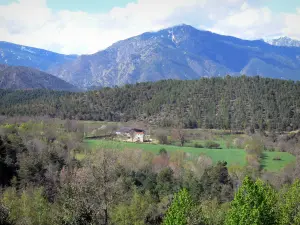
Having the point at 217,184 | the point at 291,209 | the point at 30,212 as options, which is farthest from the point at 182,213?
the point at 217,184

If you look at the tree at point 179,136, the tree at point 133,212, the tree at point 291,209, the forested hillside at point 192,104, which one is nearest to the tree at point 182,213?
the tree at point 291,209

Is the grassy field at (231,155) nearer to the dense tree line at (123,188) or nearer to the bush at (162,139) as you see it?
the dense tree line at (123,188)

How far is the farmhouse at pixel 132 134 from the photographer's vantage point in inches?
3234

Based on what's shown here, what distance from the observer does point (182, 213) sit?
20.2m

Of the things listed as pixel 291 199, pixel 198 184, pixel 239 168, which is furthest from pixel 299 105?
pixel 291 199

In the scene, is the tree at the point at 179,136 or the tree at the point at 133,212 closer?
the tree at the point at 133,212

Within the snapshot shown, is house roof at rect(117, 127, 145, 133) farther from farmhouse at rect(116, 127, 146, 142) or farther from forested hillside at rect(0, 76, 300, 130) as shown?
forested hillside at rect(0, 76, 300, 130)

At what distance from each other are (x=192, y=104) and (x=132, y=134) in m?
34.2

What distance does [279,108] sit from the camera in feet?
328

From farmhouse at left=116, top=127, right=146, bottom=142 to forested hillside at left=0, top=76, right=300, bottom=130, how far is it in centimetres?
1637

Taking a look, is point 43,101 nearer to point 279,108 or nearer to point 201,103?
point 201,103

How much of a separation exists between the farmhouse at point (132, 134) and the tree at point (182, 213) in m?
60.0

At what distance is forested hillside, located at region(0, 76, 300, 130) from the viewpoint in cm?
9869

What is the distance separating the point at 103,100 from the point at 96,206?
106 metres
